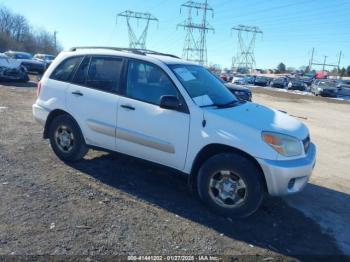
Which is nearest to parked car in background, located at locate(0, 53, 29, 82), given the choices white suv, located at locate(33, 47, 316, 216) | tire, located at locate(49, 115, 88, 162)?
white suv, located at locate(33, 47, 316, 216)

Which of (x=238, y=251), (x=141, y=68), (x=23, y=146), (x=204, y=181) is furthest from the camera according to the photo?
(x=23, y=146)

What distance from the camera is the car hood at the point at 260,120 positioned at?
458 centimetres

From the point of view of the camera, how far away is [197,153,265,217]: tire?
14.6 ft

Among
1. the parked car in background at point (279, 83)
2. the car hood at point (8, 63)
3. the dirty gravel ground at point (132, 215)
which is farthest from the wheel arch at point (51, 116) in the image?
the parked car in background at point (279, 83)

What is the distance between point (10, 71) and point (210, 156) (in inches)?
668

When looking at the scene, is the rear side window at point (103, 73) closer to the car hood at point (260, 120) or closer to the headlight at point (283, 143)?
the car hood at point (260, 120)

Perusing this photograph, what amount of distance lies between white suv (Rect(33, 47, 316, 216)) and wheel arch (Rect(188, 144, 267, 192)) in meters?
0.01

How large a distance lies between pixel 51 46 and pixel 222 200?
106 m

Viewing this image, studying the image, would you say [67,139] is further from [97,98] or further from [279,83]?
[279,83]

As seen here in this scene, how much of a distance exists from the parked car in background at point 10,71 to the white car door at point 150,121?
1555cm

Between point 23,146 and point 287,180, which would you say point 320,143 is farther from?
point 23,146

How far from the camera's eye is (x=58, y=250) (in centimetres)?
363

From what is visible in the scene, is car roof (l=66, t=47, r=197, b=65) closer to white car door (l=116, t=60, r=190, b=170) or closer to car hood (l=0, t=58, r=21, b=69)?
white car door (l=116, t=60, r=190, b=170)

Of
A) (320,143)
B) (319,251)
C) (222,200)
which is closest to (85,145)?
(222,200)
